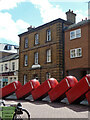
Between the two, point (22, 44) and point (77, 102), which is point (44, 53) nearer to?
point (22, 44)

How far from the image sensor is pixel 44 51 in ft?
83.7

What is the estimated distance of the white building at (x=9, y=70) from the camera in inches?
1311

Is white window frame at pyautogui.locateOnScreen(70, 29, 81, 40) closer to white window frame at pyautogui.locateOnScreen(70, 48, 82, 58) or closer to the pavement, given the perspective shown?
white window frame at pyautogui.locateOnScreen(70, 48, 82, 58)

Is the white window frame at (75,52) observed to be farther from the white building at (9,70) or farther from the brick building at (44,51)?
the white building at (9,70)

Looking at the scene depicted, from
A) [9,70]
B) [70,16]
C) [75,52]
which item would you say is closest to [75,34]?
[75,52]

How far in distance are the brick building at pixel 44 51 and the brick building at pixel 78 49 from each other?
100 cm

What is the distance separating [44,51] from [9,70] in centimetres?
1278

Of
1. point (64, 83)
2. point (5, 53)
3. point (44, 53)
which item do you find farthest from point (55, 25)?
point (5, 53)

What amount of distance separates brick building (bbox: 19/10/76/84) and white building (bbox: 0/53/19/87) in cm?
356

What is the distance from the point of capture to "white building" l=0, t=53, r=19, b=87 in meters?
33.3

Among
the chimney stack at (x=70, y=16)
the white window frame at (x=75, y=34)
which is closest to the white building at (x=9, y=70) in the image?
the chimney stack at (x=70, y=16)

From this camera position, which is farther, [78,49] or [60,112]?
[78,49]

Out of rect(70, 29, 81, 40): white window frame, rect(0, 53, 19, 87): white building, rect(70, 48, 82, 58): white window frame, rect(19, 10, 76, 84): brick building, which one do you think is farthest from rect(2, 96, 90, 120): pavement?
rect(0, 53, 19, 87): white building

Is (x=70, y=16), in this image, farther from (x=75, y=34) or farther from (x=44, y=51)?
(x=44, y=51)
